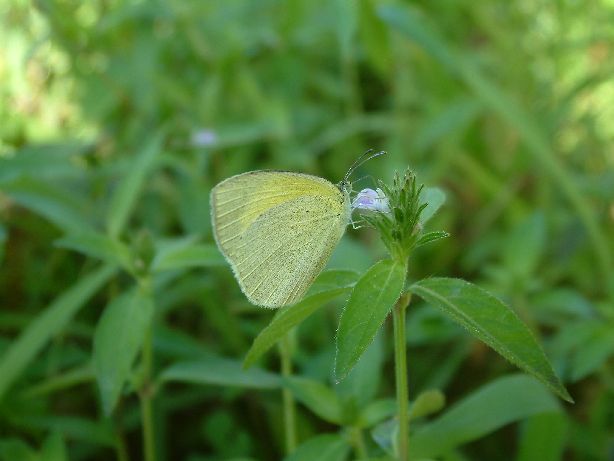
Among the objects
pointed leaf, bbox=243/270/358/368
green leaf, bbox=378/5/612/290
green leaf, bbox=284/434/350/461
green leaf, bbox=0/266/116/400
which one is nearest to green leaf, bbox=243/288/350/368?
pointed leaf, bbox=243/270/358/368

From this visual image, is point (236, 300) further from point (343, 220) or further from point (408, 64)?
point (408, 64)

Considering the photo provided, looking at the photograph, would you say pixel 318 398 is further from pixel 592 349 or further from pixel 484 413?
pixel 592 349

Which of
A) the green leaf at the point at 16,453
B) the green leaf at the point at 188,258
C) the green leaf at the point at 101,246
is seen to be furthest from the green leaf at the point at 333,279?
the green leaf at the point at 16,453

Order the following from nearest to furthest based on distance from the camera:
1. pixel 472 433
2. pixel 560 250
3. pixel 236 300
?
pixel 472 433 → pixel 236 300 → pixel 560 250

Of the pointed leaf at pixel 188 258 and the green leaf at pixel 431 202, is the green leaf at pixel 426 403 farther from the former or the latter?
the pointed leaf at pixel 188 258

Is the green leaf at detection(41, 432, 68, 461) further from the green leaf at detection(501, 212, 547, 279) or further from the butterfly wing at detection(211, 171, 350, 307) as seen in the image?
the green leaf at detection(501, 212, 547, 279)

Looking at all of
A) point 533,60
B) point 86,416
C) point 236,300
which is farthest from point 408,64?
point 86,416
